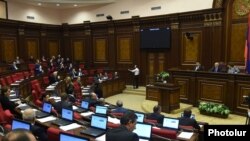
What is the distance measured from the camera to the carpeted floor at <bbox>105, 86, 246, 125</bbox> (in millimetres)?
8062

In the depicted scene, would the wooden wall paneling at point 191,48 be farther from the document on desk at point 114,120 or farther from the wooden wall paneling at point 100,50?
the document on desk at point 114,120

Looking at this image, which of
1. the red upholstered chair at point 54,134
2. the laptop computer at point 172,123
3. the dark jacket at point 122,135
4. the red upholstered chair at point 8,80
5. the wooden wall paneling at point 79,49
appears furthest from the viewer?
the wooden wall paneling at point 79,49

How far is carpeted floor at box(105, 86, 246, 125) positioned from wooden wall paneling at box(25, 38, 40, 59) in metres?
6.59

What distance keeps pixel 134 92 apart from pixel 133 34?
3485 mm

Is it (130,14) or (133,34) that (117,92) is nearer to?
(133,34)

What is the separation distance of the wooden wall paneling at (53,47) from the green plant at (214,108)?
11697mm

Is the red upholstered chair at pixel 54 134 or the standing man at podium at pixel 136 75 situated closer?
the red upholstered chair at pixel 54 134

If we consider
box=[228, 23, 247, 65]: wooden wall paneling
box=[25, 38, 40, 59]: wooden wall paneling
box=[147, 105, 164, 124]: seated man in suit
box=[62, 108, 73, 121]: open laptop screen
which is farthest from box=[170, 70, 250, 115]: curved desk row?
A: box=[25, 38, 40, 59]: wooden wall paneling

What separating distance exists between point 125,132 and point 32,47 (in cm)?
1463

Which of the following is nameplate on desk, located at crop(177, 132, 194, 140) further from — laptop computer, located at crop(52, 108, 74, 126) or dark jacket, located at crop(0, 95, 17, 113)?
dark jacket, located at crop(0, 95, 17, 113)

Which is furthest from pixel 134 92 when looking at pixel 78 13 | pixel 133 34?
pixel 78 13

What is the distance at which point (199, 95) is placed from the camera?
9.73m

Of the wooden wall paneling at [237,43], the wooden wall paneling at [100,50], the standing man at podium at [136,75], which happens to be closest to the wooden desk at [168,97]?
the wooden wall paneling at [237,43]

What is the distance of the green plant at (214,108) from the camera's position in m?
8.29
